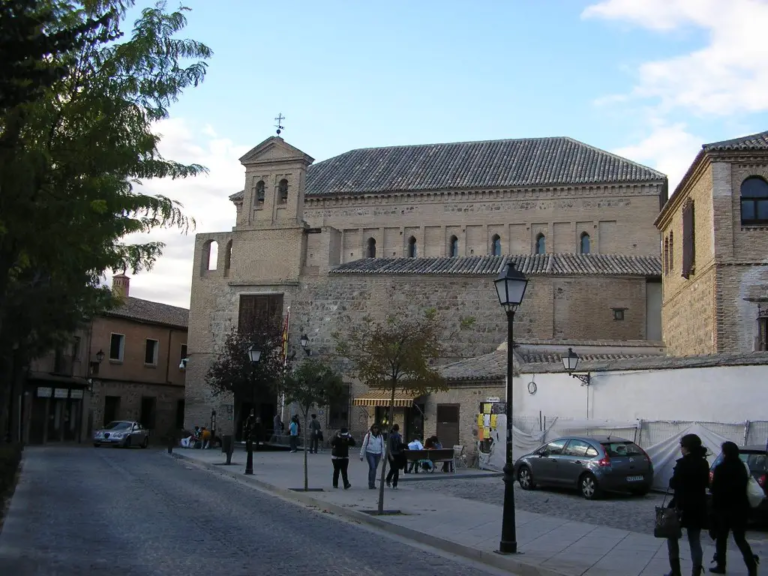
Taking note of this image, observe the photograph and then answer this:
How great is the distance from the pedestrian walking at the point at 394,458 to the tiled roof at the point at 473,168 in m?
26.9

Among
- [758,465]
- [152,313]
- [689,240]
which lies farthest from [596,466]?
[152,313]

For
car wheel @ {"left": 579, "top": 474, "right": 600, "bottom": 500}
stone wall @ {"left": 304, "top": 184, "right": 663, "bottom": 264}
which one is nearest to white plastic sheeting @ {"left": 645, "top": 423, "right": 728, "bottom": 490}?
car wheel @ {"left": 579, "top": 474, "right": 600, "bottom": 500}

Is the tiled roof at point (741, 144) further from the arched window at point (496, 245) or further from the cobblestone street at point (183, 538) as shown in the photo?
the arched window at point (496, 245)

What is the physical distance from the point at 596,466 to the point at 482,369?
11.8 meters

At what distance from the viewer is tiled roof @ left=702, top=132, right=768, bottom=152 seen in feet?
79.6

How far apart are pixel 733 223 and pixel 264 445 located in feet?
73.4

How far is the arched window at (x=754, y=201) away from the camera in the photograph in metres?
24.4

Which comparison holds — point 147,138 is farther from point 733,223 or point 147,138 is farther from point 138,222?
point 733,223

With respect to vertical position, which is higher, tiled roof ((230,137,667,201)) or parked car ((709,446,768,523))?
tiled roof ((230,137,667,201))

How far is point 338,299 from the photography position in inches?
1574

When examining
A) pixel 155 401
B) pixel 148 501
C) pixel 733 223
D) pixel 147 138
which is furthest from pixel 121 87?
pixel 155 401

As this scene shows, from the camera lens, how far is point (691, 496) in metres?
9.01

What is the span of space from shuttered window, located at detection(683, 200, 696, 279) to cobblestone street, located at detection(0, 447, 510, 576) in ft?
54.8

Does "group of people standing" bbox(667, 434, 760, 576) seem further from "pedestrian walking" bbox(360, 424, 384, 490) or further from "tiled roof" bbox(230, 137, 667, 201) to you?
"tiled roof" bbox(230, 137, 667, 201)
